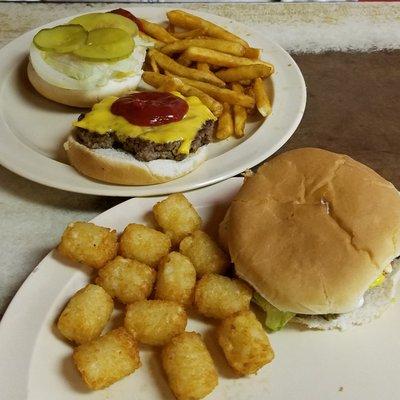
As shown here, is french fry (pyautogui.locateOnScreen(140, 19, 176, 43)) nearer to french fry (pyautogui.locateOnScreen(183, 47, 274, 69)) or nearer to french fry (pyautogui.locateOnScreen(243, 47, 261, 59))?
french fry (pyautogui.locateOnScreen(183, 47, 274, 69))

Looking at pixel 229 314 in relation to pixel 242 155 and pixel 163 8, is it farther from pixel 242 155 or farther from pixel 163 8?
pixel 163 8

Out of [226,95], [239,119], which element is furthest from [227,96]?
[239,119]

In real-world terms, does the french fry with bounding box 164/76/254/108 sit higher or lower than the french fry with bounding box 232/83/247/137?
higher

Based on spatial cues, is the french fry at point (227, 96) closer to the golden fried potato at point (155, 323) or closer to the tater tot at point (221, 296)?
the tater tot at point (221, 296)

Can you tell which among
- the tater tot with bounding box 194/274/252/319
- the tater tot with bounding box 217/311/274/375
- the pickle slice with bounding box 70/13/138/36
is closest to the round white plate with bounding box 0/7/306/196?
the pickle slice with bounding box 70/13/138/36

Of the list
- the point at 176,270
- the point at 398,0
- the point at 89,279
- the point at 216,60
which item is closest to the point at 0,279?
the point at 89,279

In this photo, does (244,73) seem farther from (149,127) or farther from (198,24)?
(149,127)
